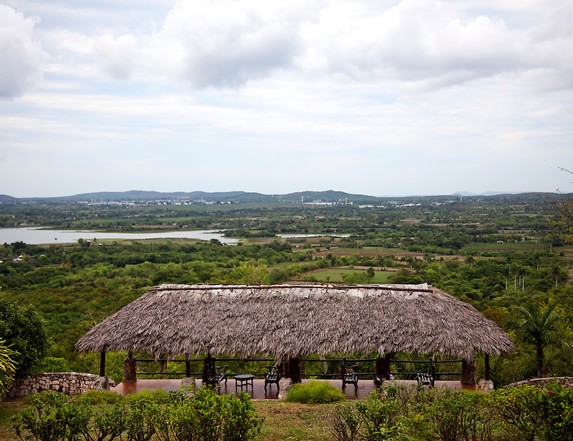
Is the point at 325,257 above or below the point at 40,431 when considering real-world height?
below

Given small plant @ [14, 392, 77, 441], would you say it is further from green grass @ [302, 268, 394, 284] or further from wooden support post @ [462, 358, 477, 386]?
green grass @ [302, 268, 394, 284]

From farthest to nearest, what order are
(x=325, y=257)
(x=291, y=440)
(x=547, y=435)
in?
(x=325, y=257) < (x=291, y=440) < (x=547, y=435)

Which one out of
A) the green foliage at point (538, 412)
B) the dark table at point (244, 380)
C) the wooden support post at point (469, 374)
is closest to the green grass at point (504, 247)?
the wooden support post at point (469, 374)

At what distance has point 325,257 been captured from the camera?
227 ft

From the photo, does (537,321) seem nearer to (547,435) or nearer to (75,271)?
(547,435)

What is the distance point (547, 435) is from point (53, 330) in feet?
96.9

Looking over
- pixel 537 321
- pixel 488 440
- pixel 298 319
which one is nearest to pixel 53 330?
pixel 298 319

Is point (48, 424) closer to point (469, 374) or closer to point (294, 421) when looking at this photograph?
point (294, 421)

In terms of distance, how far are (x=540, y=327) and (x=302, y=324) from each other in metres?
8.57

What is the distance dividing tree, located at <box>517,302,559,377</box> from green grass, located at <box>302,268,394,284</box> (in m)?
31.8

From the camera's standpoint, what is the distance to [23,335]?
13336 millimetres

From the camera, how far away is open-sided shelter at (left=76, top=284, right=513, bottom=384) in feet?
45.1


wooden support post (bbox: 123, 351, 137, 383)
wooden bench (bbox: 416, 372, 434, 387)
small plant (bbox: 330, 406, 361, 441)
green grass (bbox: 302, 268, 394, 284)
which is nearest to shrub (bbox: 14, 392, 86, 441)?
small plant (bbox: 330, 406, 361, 441)

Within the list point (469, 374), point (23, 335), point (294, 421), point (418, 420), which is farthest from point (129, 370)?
point (418, 420)
